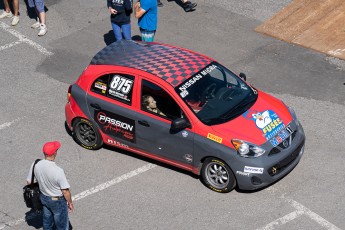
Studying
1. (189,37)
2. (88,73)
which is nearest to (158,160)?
(88,73)

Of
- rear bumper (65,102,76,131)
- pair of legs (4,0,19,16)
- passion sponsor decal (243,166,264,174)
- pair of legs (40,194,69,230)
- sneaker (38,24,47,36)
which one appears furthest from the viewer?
pair of legs (4,0,19,16)

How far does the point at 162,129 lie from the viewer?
1159 centimetres

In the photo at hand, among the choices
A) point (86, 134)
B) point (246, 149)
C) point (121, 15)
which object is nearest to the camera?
point (246, 149)

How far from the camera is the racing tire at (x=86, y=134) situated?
41.0ft

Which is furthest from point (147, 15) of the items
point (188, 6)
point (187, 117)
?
point (187, 117)

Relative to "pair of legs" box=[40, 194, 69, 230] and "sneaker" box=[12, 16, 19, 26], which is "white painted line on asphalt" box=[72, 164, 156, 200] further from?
"sneaker" box=[12, 16, 19, 26]

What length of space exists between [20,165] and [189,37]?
17.5ft

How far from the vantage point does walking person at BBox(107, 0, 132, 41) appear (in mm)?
14461

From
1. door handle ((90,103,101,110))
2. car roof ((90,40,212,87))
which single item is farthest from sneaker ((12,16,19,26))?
door handle ((90,103,101,110))

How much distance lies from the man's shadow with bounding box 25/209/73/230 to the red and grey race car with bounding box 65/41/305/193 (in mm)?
1816

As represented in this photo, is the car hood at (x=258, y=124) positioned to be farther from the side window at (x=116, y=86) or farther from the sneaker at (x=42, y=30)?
the sneaker at (x=42, y=30)

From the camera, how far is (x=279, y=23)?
53.9ft

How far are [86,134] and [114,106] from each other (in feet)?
3.10

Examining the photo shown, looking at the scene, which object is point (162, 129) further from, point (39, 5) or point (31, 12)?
point (31, 12)
